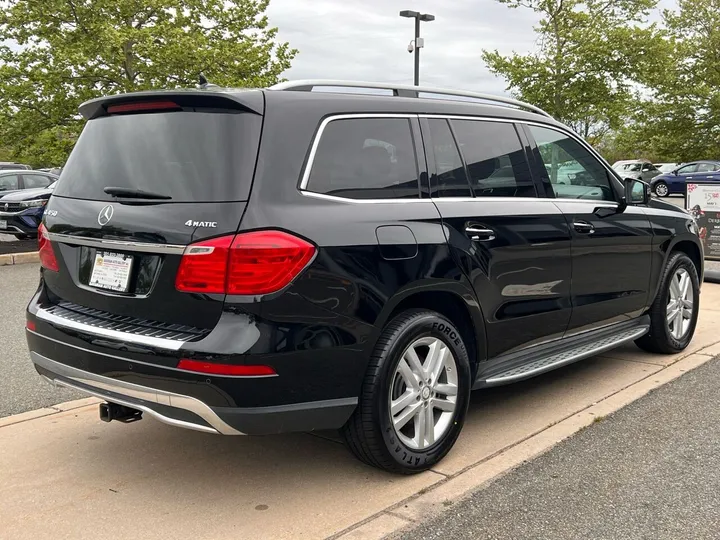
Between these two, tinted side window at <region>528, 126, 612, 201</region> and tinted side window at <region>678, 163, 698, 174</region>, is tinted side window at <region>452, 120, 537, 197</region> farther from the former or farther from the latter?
tinted side window at <region>678, 163, 698, 174</region>

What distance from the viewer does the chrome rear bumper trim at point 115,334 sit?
2.98 meters

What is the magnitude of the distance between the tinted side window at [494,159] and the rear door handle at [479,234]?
0.23 metres

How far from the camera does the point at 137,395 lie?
309cm

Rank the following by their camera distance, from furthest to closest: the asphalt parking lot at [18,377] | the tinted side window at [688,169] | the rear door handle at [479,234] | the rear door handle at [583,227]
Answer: the tinted side window at [688,169]
the asphalt parking lot at [18,377]
the rear door handle at [583,227]
the rear door handle at [479,234]

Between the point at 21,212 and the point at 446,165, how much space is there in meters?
12.5

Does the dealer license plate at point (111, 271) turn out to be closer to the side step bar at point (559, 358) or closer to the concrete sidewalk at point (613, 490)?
the concrete sidewalk at point (613, 490)

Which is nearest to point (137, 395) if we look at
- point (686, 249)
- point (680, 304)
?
point (680, 304)

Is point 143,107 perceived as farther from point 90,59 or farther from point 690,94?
point 690,94


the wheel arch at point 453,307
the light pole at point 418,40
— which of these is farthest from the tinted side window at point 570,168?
the light pole at point 418,40

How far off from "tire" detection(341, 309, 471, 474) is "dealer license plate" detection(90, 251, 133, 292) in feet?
3.68

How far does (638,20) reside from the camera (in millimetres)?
28641

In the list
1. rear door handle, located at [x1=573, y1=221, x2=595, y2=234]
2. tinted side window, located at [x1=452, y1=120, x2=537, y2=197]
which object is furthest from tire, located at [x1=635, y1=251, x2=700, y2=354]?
tinted side window, located at [x1=452, y1=120, x2=537, y2=197]

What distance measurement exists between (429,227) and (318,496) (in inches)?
52.9

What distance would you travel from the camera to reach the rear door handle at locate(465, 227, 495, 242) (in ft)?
12.4
